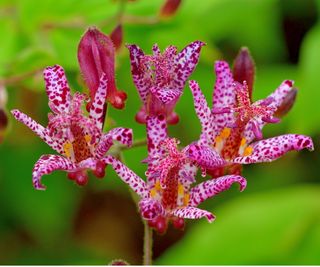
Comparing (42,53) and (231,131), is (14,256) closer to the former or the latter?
(42,53)

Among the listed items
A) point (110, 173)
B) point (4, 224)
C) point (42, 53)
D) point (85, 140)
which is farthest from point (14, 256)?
point (85, 140)

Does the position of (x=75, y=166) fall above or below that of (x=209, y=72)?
below

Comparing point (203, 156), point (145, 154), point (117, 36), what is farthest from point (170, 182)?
point (145, 154)

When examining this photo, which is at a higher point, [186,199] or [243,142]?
[243,142]

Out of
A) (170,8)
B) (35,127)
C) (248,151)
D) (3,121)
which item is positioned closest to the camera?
(35,127)

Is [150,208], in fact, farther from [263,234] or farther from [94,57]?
[263,234]

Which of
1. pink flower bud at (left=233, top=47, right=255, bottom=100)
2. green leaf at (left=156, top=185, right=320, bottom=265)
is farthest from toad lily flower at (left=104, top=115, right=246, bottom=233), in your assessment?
green leaf at (left=156, top=185, right=320, bottom=265)
